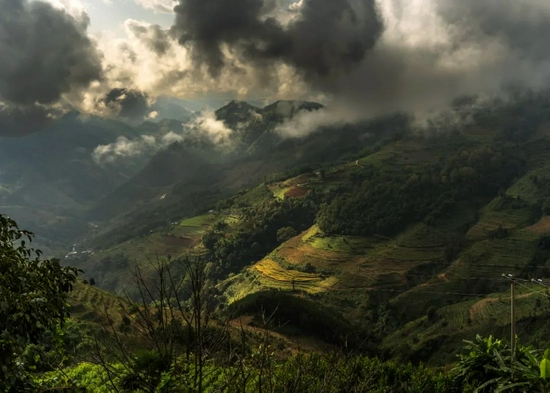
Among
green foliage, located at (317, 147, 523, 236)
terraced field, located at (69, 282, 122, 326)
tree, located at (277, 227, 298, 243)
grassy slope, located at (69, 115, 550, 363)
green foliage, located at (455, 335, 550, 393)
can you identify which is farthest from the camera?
tree, located at (277, 227, 298, 243)

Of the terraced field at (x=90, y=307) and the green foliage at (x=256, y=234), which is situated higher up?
the green foliage at (x=256, y=234)

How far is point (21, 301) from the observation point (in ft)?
17.7

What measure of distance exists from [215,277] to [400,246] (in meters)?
76.5

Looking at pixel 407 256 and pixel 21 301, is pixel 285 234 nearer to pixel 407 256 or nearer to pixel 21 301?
pixel 407 256

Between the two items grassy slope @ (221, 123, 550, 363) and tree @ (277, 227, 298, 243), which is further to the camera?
tree @ (277, 227, 298, 243)

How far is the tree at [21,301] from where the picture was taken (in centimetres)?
504

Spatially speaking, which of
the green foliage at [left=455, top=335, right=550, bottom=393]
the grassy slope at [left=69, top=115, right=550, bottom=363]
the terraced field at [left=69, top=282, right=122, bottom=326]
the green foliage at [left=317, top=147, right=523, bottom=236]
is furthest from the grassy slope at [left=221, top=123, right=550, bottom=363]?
the green foliage at [left=455, top=335, right=550, bottom=393]

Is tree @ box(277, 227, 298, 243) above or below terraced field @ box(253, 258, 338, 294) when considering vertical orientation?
above

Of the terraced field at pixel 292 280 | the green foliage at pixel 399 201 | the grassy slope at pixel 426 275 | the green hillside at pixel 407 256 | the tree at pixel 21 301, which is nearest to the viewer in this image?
the tree at pixel 21 301

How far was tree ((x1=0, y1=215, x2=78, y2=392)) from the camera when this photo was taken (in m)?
5.04

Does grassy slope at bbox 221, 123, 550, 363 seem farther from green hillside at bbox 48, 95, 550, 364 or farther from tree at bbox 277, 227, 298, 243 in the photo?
tree at bbox 277, 227, 298, 243

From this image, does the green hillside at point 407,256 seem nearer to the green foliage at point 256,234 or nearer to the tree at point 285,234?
the green foliage at point 256,234

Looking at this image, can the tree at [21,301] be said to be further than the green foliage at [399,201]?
No

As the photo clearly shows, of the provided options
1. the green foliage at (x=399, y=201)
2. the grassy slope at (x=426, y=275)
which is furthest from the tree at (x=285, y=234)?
the green foliage at (x=399, y=201)
